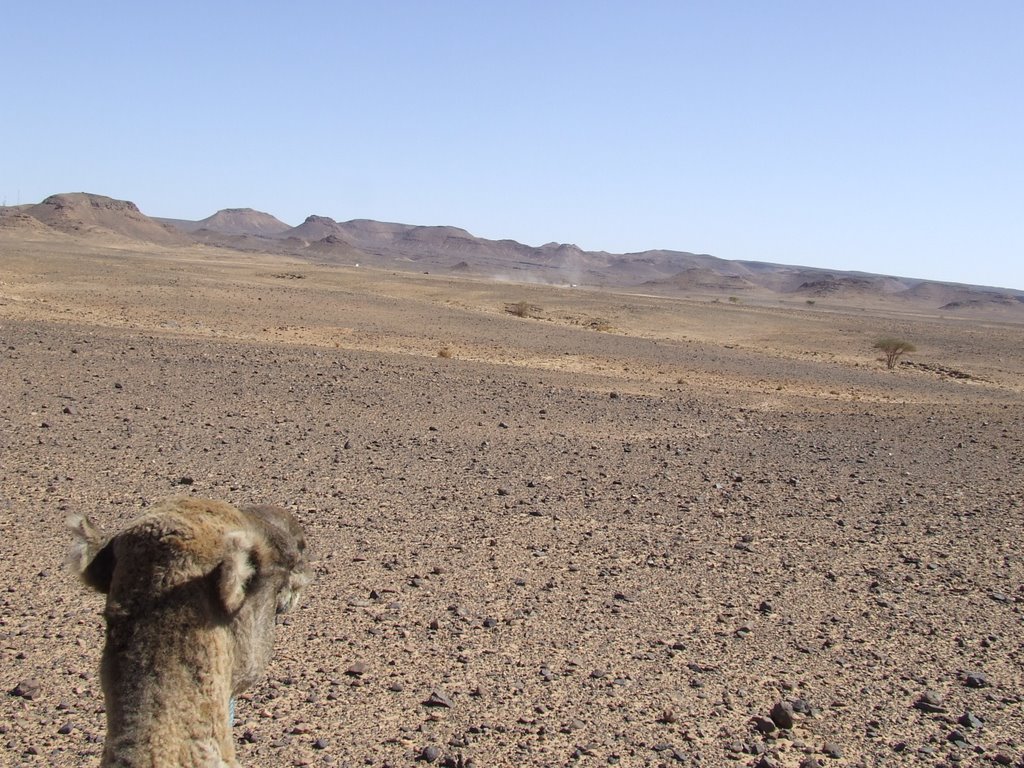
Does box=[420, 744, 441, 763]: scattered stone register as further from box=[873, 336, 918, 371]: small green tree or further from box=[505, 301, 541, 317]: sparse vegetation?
box=[505, 301, 541, 317]: sparse vegetation

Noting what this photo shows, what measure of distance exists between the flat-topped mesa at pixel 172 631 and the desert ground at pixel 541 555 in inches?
101

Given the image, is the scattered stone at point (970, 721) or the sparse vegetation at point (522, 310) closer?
the scattered stone at point (970, 721)

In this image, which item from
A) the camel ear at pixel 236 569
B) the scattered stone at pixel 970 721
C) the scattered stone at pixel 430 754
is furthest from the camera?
the scattered stone at pixel 970 721

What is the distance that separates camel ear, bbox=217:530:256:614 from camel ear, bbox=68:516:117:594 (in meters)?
0.30

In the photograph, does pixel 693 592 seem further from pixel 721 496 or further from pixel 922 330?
pixel 922 330

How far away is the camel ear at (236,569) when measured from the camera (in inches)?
86.1

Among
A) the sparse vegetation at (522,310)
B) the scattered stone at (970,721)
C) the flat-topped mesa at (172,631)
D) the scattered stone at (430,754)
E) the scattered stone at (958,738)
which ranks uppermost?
the flat-topped mesa at (172,631)

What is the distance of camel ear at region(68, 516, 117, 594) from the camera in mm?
2324

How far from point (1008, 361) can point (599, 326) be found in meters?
16.1

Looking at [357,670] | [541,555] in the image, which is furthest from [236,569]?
[541,555]

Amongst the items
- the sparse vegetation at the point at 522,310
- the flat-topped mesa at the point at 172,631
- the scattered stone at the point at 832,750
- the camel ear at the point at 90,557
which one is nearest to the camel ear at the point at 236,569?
the flat-topped mesa at the point at 172,631

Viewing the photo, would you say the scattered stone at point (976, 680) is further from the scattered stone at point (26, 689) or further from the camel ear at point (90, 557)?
the camel ear at point (90, 557)

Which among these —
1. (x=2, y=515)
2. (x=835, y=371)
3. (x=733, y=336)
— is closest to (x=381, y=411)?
(x=2, y=515)

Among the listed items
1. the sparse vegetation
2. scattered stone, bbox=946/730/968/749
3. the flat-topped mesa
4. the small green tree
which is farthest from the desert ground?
the sparse vegetation
